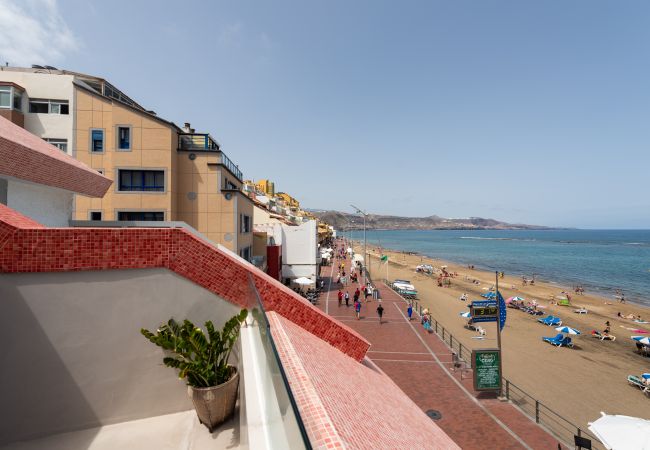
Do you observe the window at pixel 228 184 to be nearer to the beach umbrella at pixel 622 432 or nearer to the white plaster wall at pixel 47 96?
the white plaster wall at pixel 47 96

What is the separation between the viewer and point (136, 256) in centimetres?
480

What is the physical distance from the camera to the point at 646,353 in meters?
23.1

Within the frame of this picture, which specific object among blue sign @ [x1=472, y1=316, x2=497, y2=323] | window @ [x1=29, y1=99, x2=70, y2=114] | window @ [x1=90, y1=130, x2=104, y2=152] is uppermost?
window @ [x1=29, y1=99, x2=70, y2=114]

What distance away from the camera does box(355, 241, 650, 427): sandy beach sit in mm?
15336

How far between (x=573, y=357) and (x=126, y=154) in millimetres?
34412

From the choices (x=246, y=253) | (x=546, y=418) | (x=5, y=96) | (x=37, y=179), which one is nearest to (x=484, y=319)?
(x=546, y=418)

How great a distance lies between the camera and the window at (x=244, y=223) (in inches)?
794

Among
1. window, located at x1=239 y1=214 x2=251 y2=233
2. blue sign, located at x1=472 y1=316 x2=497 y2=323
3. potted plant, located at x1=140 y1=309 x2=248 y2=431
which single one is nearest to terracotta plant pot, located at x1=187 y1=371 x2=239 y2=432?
potted plant, located at x1=140 y1=309 x2=248 y2=431

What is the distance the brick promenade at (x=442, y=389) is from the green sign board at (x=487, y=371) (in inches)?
19.8

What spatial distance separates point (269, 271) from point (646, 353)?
31632mm

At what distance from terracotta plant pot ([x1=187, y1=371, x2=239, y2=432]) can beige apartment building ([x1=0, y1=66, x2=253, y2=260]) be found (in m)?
14.9

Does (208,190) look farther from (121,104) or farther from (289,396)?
(289,396)

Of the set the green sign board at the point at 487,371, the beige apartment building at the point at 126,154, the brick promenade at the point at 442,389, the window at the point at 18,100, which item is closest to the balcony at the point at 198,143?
the beige apartment building at the point at 126,154

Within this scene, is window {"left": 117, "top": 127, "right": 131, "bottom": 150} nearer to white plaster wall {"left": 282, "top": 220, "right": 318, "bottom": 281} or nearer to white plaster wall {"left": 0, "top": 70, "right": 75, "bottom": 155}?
white plaster wall {"left": 0, "top": 70, "right": 75, "bottom": 155}
